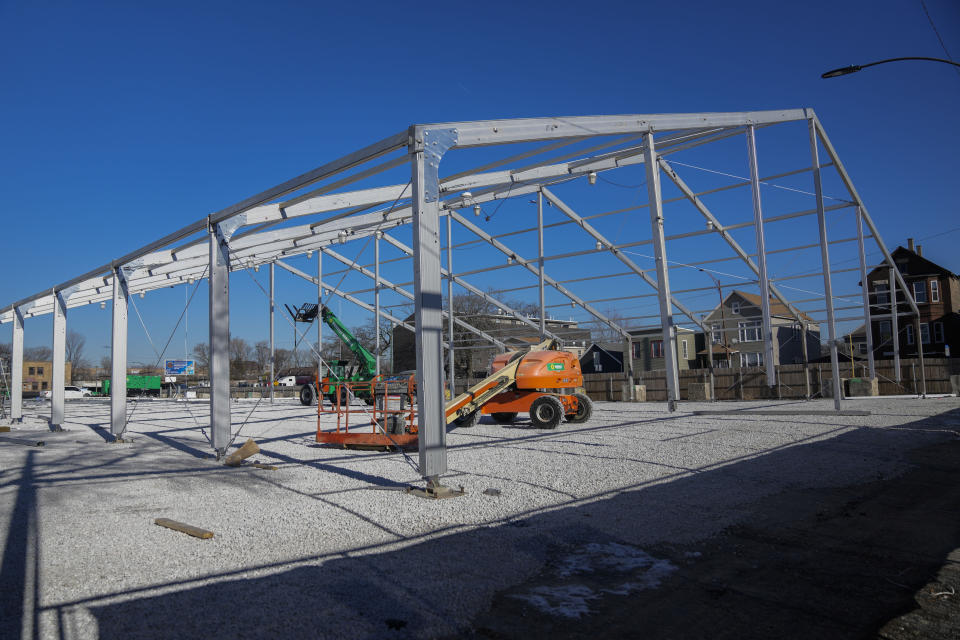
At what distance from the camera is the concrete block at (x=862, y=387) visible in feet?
67.6

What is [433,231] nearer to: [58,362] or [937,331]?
[58,362]

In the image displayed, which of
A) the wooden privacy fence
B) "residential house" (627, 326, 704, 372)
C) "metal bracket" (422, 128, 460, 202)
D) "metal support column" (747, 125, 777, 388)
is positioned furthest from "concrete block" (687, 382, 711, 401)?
"metal bracket" (422, 128, 460, 202)

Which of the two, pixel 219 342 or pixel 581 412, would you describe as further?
pixel 581 412

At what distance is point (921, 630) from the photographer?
9.71 feet

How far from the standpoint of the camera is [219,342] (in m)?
9.88

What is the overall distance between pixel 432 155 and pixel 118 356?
9.64 m

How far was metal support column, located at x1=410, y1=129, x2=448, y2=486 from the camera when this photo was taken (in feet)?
21.1

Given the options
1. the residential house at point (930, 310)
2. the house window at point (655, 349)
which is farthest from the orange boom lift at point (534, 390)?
the residential house at point (930, 310)

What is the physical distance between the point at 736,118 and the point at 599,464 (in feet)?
32.5

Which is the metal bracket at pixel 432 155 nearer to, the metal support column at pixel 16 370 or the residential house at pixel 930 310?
the metal support column at pixel 16 370

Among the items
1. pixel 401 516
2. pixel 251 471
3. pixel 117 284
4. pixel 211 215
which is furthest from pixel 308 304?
pixel 401 516

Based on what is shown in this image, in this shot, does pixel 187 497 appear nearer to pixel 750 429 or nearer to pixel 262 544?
pixel 262 544

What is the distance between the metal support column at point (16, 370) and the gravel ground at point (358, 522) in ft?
30.5

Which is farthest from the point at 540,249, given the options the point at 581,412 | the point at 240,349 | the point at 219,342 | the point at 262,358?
the point at 240,349
